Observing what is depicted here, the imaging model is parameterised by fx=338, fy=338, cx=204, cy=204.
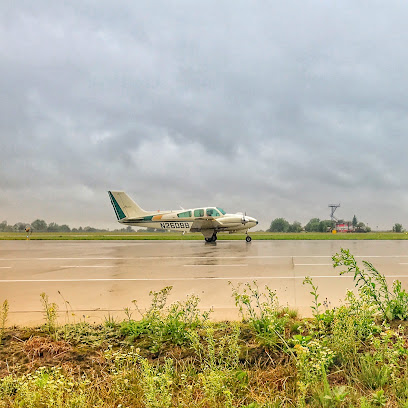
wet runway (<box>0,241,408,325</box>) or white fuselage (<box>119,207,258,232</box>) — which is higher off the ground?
white fuselage (<box>119,207,258,232</box>)

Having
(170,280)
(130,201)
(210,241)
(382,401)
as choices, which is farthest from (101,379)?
(130,201)

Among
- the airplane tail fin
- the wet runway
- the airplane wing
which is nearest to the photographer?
the wet runway

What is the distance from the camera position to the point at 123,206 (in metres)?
36.2

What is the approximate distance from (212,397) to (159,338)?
1.22 m

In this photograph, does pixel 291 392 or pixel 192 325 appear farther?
pixel 192 325

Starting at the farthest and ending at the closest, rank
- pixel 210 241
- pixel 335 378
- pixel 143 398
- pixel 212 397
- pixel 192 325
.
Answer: pixel 210 241, pixel 192 325, pixel 335 378, pixel 143 398, pixel 212 397

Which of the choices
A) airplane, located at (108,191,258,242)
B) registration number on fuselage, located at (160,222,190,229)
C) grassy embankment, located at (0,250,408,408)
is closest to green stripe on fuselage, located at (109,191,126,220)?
airplane, located at (108,191,258,242)

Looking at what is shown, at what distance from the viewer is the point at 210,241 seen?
1072 inches

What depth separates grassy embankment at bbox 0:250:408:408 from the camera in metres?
2.37

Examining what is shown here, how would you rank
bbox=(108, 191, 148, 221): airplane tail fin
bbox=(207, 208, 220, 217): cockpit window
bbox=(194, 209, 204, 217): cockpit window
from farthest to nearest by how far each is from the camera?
1. bbox=(108, 191, 148, 221): airplane tail fin
2. bbox=(194, 209, 204, 217): cockpit window
3. bbox=(207, 208, 220, 217): cockpit window

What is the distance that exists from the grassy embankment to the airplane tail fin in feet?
106

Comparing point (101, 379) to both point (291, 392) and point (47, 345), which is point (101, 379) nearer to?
point (47, 345)

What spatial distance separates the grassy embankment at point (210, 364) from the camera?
2.37 m

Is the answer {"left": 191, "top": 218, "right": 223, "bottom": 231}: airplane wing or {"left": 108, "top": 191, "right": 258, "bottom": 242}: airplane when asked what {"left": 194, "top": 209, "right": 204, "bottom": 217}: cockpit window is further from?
{"left": 191, "top": 218, "right": 223, "bottom": 231}: airplane wing
